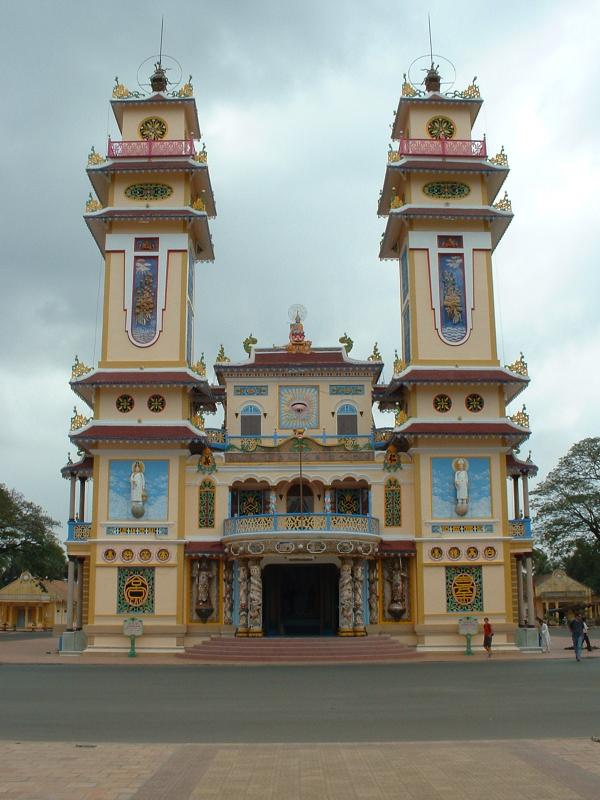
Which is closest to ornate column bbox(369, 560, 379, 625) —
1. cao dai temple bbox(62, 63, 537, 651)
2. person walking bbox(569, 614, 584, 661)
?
cao dai temple bbox(62, 63, 537, 651)

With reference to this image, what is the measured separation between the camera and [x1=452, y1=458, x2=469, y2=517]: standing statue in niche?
34469mm

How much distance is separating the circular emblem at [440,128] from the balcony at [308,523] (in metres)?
16.7

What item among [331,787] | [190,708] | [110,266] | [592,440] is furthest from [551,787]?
[592,440]

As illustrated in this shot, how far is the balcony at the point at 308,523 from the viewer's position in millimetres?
33688

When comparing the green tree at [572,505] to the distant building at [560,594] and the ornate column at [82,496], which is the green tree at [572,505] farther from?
the ornate column at [82,496]

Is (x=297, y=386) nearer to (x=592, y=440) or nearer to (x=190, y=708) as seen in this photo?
(x=190, y=708)

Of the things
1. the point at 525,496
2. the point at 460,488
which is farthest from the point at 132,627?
the point at 525,496

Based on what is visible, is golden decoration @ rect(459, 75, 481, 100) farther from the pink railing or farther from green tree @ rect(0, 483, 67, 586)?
green tree @ rect(0, 483, 67, 586)

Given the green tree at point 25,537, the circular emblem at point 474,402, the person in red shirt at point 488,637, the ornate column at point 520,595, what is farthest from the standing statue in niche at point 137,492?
the green tree at point 25,537

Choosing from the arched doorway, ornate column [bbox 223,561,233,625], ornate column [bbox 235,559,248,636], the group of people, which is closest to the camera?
the group of people

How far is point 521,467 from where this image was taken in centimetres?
3722

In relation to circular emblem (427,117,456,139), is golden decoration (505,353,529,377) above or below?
below

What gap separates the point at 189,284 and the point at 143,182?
458 cm

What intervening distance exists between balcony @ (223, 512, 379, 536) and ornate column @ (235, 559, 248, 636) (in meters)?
1.26
